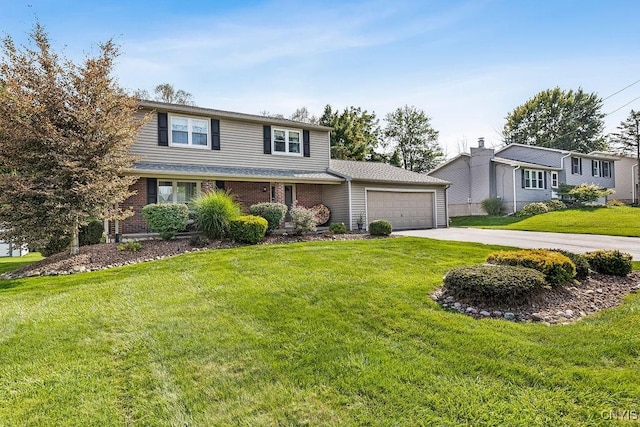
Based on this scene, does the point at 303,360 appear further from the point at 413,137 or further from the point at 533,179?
the point at 413,137

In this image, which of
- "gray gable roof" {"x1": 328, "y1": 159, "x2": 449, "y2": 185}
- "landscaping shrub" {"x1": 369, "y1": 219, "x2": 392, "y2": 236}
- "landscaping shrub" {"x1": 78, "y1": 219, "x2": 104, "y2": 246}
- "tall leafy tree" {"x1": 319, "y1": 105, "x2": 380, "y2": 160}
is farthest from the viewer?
"tall leafy tree" {"x1": 319, "y1": 105, "x2": 380, "y2": 160}

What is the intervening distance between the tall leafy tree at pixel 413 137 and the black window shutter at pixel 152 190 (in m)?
32.0

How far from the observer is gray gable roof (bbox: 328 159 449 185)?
17394mm

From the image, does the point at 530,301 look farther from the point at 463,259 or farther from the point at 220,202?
the point at 220,202

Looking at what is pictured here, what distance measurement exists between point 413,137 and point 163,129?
106ft

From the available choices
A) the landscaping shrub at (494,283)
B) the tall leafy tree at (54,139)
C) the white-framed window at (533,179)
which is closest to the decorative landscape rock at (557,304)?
the landscaping shrub at (494,283)

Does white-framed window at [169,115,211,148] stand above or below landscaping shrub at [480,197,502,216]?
above

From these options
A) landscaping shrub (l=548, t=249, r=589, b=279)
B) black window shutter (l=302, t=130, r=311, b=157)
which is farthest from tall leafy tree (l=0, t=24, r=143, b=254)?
landscaping shrub (l=548, t=249, r=589, b=279)

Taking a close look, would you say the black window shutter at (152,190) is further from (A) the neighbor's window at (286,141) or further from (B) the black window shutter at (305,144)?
(B) the black window shutter at (305,144)

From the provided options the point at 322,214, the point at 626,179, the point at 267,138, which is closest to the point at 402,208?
the point at 322,214

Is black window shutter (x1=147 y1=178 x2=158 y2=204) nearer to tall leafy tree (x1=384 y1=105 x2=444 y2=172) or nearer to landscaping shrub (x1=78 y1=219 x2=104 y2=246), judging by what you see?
landscaping shrub (x1=78 y1=219 x2=104 y2=246)

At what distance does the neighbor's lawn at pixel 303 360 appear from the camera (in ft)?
9.15

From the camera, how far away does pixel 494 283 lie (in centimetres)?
488

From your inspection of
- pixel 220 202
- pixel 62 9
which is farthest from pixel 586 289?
pixel 62 9
